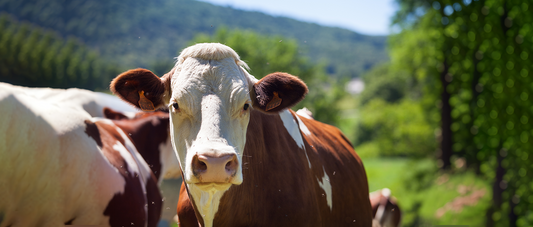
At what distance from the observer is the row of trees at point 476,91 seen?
32.3ft

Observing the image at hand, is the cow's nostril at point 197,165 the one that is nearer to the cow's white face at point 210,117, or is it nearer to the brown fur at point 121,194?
the cow's white face at point 210,117

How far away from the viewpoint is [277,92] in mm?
2492

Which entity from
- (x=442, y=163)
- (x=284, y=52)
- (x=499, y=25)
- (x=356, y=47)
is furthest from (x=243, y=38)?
(x=356, y=47)

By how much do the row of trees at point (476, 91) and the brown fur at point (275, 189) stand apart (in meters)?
8.46

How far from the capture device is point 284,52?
34656 mm

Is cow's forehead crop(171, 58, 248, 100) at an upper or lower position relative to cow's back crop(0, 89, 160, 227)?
upper

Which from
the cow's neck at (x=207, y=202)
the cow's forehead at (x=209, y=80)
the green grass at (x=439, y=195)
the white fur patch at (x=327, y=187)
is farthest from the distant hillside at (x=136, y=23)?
the cow's neck at (x=207, y=202)

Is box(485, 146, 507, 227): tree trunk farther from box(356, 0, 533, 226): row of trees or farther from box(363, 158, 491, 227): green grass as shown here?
box(363, 158, 491, 227): green grass

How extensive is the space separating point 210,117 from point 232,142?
19 centimetres

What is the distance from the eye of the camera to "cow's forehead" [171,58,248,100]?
7.27ft

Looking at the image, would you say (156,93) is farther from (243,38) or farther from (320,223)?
(243,38)

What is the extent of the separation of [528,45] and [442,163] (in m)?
7.39

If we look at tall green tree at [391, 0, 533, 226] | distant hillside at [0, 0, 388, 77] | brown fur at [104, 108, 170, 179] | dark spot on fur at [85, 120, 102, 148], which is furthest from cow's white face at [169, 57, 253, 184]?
distant hillside at [0, 0, 388, 77]

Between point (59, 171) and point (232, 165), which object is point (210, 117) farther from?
point (59, 171)
